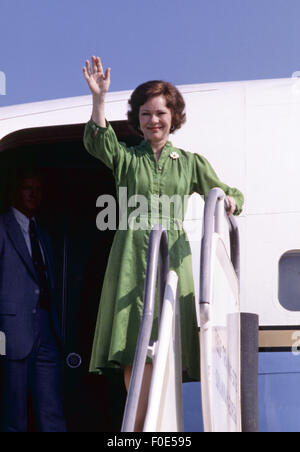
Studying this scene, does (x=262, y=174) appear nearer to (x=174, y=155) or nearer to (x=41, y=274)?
(x=174, y=155)

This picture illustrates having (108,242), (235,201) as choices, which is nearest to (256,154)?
(235,201)

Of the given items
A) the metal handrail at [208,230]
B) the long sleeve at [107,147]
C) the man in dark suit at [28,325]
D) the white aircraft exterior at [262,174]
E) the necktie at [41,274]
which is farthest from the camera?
the necktie at [41,274]

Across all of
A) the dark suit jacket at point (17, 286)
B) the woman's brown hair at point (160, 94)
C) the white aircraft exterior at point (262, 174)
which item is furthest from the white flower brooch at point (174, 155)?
the dark suit jacket at point (17, 286)

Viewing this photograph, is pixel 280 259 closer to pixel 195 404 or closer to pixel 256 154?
pixel 256 154

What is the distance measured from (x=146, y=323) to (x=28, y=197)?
8.18 feet

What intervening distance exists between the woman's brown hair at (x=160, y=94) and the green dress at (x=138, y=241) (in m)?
0.14

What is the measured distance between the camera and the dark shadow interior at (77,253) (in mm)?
5434

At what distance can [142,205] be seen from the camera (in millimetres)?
3381

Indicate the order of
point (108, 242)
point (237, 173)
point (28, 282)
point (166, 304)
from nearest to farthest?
point (166, 304) → point (237, 173) → point (28, 282) → point (108, 242)

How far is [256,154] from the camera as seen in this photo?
420cm

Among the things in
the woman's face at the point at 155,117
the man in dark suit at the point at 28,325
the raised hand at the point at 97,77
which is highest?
the raised hand at the point at 97,77

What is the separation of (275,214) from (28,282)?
1.74m

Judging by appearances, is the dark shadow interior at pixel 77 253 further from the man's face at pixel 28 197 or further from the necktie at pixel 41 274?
the necktie at pixel 41 274

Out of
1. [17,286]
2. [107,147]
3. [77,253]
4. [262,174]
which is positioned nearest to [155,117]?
[107,147]
